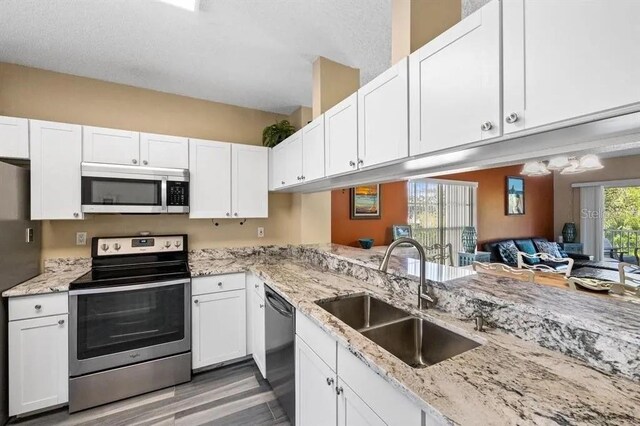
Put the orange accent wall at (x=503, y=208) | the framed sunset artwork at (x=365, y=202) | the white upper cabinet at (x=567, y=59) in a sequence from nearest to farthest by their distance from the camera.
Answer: the white upper cabinet at (x=567, y=59)
the framed sunset artwork at (x=365, y=202)
the orange accent wall at (x=503, y=208)

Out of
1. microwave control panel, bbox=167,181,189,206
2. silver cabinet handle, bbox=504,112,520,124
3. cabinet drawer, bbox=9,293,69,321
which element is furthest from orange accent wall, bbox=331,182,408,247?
silver cabinet handle, bbox=504,112,520,124

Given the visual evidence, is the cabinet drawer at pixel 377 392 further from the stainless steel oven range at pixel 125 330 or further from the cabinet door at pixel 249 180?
the cabinet door at pixel 249 180

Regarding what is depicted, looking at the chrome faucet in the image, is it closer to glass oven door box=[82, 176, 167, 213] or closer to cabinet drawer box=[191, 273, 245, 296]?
cabinet drawer box=[191, 273, 245, 296]

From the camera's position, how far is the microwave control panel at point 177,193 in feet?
8.45

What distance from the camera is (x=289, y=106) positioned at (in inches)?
131

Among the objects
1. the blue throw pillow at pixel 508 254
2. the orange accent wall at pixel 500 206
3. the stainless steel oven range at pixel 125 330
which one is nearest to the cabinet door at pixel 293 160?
the stainless steel oven range at pixel 125 330

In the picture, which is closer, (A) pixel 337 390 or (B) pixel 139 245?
(A) pixel 337 390

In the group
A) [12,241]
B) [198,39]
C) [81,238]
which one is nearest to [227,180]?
[198,39]

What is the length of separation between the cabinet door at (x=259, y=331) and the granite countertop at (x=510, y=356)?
67 cm

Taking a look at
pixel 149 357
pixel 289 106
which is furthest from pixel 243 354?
pixel 289 106

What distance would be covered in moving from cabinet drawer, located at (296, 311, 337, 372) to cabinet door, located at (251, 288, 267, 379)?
31.3 inches

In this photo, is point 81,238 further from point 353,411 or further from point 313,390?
point 353,411

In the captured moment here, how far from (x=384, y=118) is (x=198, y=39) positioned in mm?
1599

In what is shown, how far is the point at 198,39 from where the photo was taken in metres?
2.09
